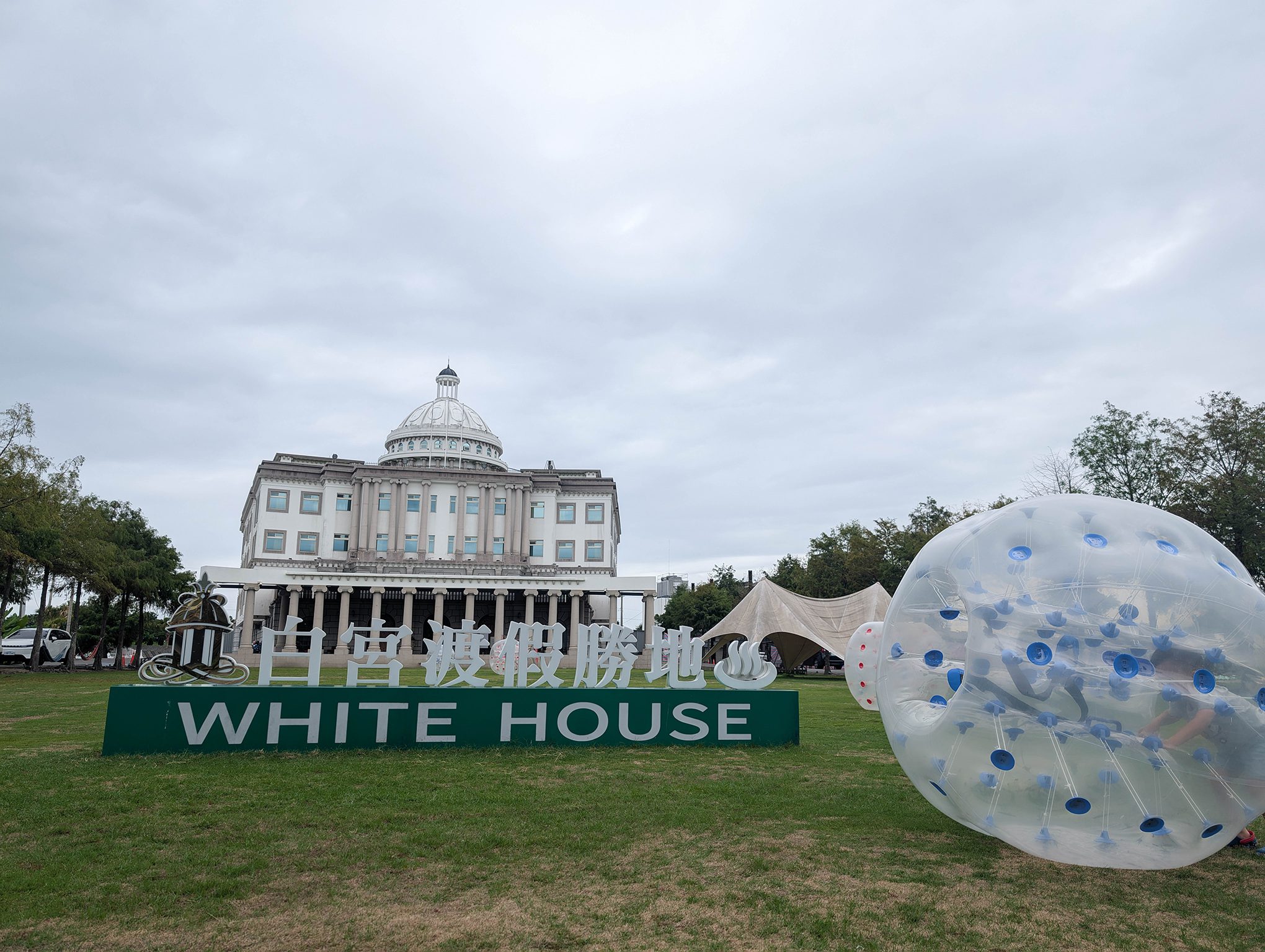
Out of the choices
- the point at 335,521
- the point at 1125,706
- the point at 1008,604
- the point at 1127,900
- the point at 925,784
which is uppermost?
the point at 335,521

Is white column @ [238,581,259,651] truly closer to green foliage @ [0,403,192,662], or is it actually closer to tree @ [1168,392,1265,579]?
green foliage @ [0,403,192,662]

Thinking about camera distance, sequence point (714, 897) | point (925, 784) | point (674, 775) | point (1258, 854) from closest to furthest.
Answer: point (714, 897)
point (925, 784)
point (1258, 854)
point (674, 775)

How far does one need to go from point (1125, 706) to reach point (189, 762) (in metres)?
10.8

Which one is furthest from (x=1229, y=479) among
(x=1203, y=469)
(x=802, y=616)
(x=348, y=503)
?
(x=348, y=503)

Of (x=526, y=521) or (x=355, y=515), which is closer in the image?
(x=355, y=515)

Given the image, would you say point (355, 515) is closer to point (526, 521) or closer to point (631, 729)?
point (526, 521)

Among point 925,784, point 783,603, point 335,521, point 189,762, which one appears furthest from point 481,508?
point 925,784

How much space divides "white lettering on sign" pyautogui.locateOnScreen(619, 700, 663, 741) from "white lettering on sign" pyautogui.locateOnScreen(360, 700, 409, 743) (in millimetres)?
3310

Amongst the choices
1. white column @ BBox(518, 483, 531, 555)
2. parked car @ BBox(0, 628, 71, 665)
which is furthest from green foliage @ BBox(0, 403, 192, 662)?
white column @ BBox(518, 483, 531, 555)

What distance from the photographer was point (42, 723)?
52.0ft

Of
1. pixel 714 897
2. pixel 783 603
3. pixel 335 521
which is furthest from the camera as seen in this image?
pixel 335 521

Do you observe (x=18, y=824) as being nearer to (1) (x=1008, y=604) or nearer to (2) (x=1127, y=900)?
(1) (x=1008, y=604)

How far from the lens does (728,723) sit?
13.9 meters

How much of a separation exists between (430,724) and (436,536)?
48.9 meters
